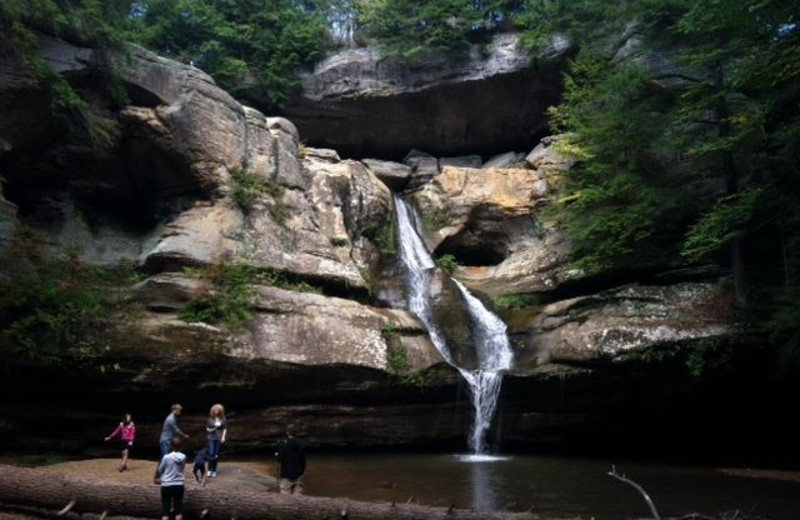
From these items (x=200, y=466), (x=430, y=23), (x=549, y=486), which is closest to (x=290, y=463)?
(x=200, y=466)

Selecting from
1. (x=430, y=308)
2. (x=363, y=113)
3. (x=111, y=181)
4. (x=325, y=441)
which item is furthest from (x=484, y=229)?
(x=111, y=181)

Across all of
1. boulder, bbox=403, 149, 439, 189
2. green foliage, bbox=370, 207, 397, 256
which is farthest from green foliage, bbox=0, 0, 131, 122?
boulder, bbox=403, 149, 439, 189

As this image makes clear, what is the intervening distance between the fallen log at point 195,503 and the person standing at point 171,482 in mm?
544

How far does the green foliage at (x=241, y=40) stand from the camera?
27.9m

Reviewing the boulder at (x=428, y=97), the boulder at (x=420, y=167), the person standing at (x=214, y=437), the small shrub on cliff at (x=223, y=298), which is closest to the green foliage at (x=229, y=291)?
the small shrub on cliff at (x=223, y=298)

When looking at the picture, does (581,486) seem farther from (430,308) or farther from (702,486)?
(430,308)

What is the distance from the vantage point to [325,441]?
57.6ft

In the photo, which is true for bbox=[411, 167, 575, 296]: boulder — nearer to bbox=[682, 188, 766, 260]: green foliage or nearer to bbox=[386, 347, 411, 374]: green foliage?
bbox=[386, 347, 411, 374]: green foliage

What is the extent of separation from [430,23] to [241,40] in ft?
28.9

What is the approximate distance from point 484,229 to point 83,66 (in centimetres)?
1573

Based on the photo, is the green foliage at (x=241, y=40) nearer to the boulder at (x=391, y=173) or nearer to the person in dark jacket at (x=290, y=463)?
the boulder at (x=391, y=173)

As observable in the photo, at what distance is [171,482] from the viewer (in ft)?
26.2

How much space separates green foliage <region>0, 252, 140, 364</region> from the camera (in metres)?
14.4

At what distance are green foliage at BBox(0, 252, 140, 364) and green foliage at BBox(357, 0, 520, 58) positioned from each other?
58.6 ft
